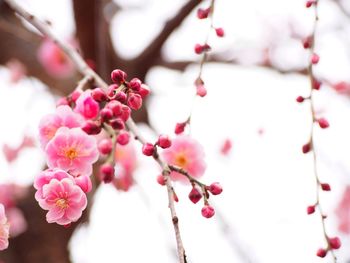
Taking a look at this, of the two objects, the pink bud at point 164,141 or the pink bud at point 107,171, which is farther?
the pink bud at point 164,141

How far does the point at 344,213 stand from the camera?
302 cm

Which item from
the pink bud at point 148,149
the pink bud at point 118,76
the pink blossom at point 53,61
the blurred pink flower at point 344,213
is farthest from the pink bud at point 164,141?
the blurred pink flower at point 344,213

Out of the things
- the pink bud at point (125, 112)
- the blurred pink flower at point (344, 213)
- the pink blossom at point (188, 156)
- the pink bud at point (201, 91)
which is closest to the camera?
the pink bud at point (125, 112)

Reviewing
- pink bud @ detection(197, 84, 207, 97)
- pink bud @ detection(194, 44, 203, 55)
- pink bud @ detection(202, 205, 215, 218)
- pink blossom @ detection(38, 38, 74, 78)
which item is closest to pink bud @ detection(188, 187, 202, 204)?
pink bud @ detection(202, 205, 215, 218)

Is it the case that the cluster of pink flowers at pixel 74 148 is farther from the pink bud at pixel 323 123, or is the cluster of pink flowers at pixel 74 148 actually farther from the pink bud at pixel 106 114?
the pink bud at pixel 323 123

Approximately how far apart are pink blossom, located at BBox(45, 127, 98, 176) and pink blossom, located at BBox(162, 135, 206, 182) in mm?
318

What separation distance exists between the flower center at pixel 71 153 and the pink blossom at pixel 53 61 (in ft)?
5.51

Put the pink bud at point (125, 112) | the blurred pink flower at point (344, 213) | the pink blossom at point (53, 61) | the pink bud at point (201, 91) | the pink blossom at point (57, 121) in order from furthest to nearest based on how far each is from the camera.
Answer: the blurred pink flower at point (344, 213), the pink blossom at point (53, 61), the pink bud at point (201, 91), the pink blossom at point (57, 121), the pink bud at point (125, 112)

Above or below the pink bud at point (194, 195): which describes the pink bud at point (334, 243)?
below

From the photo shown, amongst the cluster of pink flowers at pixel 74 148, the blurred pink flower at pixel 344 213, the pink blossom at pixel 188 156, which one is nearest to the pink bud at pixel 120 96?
the cluster of pink flowers at pixel 74 148

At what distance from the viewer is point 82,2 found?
1.97 meters

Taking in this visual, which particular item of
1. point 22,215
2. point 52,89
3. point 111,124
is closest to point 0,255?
point 22,215

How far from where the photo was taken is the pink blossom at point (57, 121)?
0.85m

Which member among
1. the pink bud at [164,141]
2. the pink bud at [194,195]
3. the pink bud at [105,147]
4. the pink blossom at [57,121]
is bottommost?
the pink bud at [194,195]
